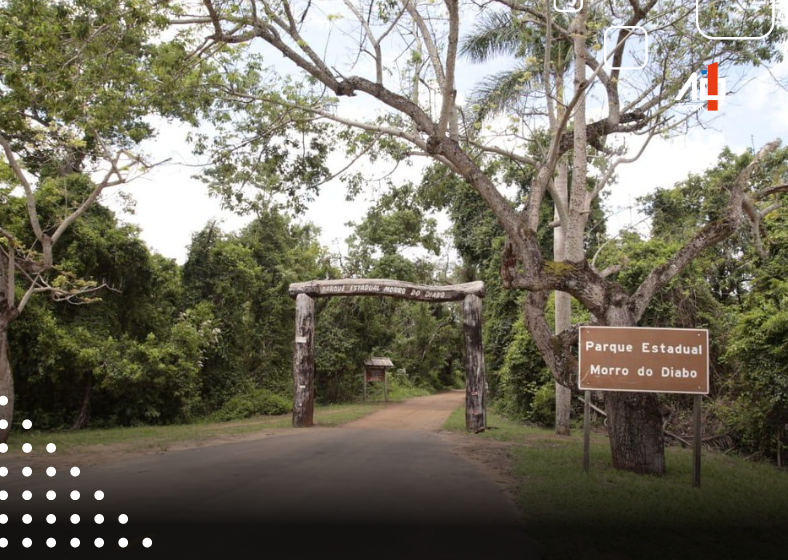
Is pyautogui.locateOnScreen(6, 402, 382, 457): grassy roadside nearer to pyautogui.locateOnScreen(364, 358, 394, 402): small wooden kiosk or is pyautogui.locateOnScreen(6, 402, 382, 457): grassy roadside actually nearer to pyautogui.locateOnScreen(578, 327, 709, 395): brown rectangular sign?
pyautogui.locateOnScreen(578, 327, 709, 395): brown rectangular sign

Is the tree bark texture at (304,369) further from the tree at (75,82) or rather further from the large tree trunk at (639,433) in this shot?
the large tree trunk at (639,433)

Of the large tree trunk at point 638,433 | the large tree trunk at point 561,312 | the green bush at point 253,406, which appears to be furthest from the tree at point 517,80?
the green bush at point 253,406

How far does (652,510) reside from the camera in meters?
6.78

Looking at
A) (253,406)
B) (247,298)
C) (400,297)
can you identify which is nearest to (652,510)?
(400,297)

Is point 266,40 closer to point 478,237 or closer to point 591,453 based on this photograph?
point 591,453

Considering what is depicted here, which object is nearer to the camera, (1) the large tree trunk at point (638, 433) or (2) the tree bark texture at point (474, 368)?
(1) the large tree trunk at point (638, 433)

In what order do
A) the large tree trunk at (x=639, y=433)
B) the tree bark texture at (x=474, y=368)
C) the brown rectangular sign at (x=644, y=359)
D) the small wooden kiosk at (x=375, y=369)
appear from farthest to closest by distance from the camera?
1. the small wooden kiosk at (x=375, y=369)
2. the tree bark texture at (x=474, y=368)
3. the large tree trunk at (x=639, y=433)
4. the brown rectangular sign at (x=644, y=359)

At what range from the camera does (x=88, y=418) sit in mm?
16766

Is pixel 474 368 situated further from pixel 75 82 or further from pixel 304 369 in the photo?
pixel 75 82

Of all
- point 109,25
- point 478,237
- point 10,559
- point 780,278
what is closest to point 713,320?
point 780,278

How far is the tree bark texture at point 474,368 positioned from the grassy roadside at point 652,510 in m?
4.71

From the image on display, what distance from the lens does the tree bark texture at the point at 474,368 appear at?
1544 cm

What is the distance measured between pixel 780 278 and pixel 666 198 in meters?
10.2

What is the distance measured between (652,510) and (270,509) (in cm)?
415
